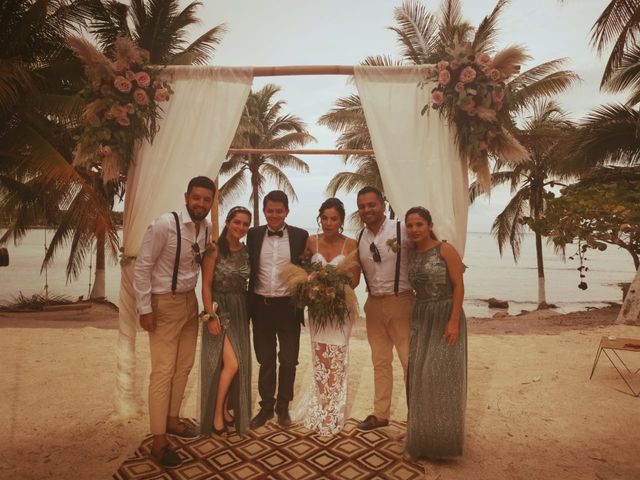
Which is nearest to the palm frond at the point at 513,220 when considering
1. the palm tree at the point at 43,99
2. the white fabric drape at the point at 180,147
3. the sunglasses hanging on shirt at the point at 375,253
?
the palm tree at the point at 43,99

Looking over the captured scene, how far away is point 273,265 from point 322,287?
1.79 feet

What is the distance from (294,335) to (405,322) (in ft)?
3.27

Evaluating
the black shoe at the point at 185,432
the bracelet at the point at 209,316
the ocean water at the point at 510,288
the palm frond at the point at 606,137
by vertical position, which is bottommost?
the ocean water at the point at 510,288

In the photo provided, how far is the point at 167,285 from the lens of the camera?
3381 millimetres

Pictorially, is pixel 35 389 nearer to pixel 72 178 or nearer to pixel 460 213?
pixel 72 178

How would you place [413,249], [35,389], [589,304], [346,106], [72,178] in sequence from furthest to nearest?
[589,304]
[346,106]
[72,178]
[35,389]
[413,249]

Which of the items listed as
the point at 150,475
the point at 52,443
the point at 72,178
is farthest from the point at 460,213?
the point at 72,178

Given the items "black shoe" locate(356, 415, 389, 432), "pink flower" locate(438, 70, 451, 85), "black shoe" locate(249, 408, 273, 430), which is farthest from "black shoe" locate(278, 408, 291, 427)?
"pink flower" locate(438, 70, 451, 85)

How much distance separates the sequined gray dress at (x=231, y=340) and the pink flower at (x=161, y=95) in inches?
58.9

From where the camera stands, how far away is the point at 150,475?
3.14 meters

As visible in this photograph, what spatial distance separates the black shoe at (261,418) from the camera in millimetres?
3973

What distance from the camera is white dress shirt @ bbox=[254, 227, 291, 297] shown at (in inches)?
153

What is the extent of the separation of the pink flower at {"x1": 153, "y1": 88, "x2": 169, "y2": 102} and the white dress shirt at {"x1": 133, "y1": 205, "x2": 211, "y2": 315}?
1.14 metres

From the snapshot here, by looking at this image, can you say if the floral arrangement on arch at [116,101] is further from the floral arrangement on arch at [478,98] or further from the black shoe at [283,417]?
the black shoe at [283,417]
